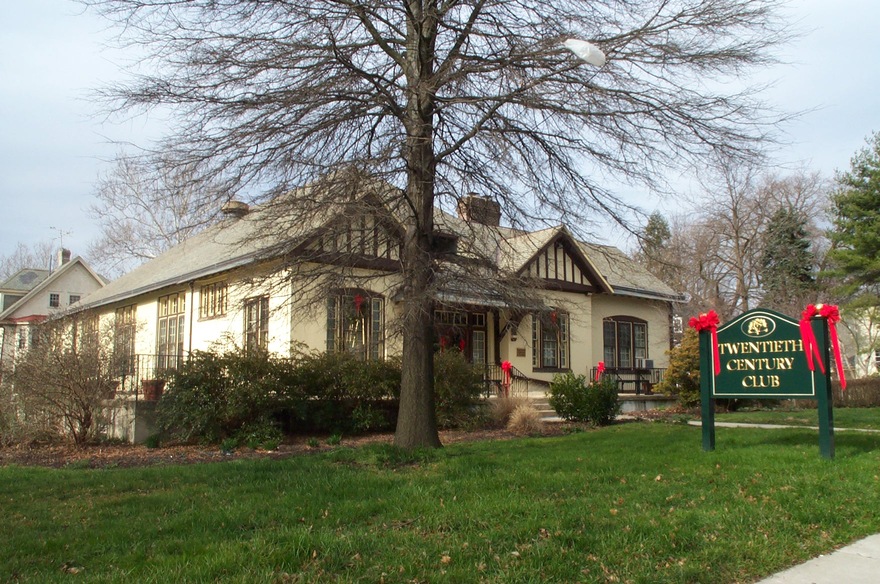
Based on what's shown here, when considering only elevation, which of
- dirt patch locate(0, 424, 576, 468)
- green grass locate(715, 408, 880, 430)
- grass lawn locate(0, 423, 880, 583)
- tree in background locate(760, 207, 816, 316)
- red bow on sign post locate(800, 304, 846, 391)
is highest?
tree in background locate(760, 207, 816, 316)

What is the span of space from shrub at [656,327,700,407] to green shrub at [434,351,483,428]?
23.9 feet

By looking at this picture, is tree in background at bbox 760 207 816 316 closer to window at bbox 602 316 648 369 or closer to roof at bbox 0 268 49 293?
window at bbox 602 316 648 369

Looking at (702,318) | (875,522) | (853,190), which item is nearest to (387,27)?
(702,318)

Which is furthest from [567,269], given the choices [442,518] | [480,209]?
[442,518]

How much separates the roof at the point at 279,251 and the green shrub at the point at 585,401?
247cm

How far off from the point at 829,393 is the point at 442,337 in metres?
10.6

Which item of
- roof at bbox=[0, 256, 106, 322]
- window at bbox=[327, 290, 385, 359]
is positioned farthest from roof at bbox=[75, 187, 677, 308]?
roof at bbox=[0, 256, 106, 322]

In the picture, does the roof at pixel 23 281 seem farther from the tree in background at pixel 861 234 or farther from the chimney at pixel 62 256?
the tree in background at pixel 861 234

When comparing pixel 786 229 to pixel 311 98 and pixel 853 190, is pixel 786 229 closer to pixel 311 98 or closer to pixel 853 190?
pixel 853 190

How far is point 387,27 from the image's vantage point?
36.0 ft

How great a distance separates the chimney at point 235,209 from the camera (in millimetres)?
10203

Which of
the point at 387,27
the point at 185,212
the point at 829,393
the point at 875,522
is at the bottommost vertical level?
the point at 875,522

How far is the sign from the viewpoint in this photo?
362 inches

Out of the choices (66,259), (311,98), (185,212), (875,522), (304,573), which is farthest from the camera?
(66,259)
